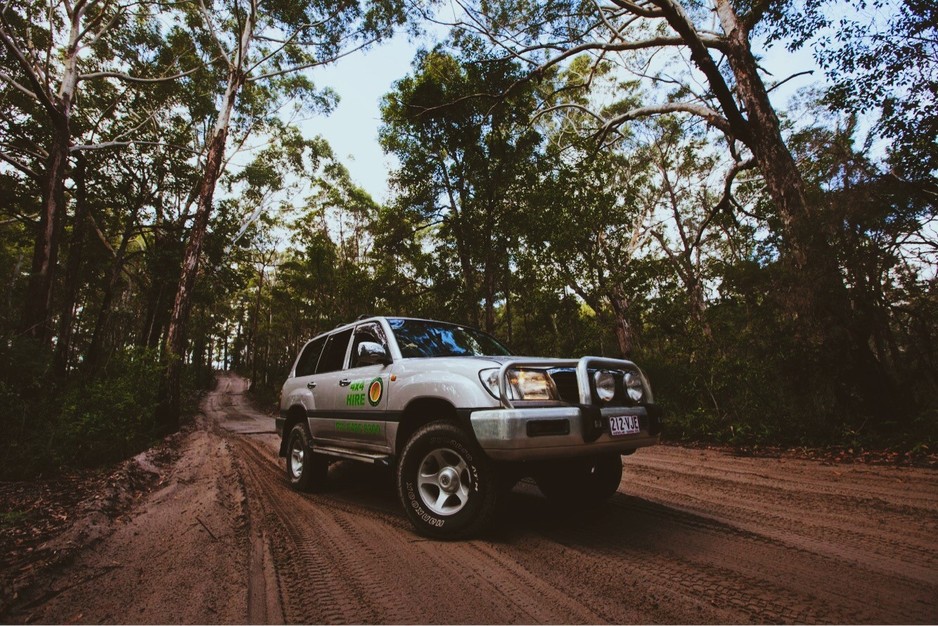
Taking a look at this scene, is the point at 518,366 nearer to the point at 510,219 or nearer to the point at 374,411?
the point at 374,411

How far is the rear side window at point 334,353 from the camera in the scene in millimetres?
4594

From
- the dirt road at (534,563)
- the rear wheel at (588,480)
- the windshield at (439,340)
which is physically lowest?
the dirt road at (534,563)

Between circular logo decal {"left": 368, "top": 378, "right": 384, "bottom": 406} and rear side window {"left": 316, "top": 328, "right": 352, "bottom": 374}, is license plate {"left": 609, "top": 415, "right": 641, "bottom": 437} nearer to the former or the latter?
circular logo decal {"left": 368, "top": 378, "right": 384, "bottom": 406}

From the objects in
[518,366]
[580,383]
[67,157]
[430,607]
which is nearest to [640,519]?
[580,383]

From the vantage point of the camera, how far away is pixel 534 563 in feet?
7.83

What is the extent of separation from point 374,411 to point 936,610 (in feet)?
11.6

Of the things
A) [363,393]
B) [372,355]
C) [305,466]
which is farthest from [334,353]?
[372,355]

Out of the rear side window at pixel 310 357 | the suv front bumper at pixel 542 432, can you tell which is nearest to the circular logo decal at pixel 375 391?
the suv front bumper at pixel 542 432

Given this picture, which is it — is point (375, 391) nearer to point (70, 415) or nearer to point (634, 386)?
point (634, 386)

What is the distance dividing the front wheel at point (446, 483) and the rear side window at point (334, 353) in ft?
5.97

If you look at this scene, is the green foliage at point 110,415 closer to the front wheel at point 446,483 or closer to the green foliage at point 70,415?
the green foliage at point 70,415

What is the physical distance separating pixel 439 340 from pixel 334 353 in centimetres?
152

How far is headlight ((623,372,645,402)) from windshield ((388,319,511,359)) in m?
1.41

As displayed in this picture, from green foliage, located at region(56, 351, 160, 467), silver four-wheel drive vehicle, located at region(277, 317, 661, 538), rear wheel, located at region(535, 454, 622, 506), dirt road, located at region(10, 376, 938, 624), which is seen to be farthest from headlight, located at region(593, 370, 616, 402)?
green foliage, located at region(56, 351, 160, 467)
